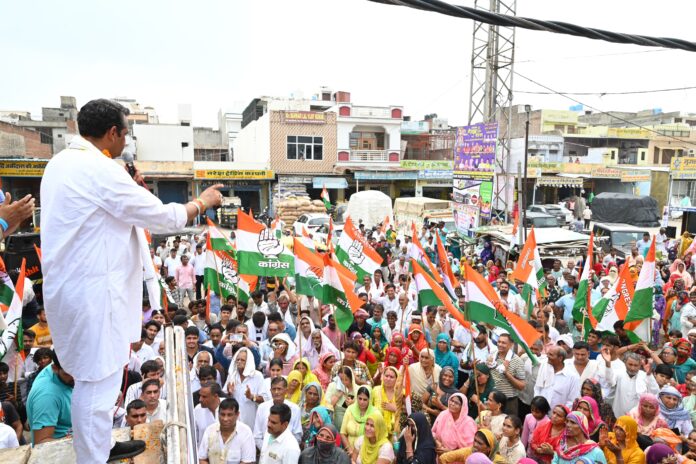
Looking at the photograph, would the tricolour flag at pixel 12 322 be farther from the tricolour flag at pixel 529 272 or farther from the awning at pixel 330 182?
the awning at pixel 330 182

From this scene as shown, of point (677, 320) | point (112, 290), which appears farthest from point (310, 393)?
point (677, 320)

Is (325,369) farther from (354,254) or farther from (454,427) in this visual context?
(354,254)

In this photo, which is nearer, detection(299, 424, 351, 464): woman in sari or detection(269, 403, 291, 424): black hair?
detection(299, 424, 351, 464): woman in sari

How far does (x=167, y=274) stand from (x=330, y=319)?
5.90 metres

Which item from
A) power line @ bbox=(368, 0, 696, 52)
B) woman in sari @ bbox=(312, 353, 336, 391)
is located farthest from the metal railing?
power line @ bbox=(368, 0, 696, 52)

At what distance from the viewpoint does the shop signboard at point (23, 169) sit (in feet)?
71.2

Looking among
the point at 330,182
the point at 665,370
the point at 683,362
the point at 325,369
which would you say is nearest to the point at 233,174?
the point at 330,182

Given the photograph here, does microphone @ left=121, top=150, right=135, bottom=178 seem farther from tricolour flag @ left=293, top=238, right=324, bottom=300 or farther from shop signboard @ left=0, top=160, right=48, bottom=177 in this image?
shop signboard @ left=0, top=160, right=48, bottom=177

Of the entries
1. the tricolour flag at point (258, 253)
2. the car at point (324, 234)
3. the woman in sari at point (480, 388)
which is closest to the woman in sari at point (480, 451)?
the woman in sari at point (480, 388)

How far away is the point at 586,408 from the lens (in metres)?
4.82

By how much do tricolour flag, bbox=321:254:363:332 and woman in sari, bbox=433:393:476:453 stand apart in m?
2.21

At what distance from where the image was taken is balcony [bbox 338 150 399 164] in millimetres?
32281

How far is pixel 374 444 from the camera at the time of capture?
16.2 ft

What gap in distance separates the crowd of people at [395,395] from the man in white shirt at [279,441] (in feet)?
0.04
